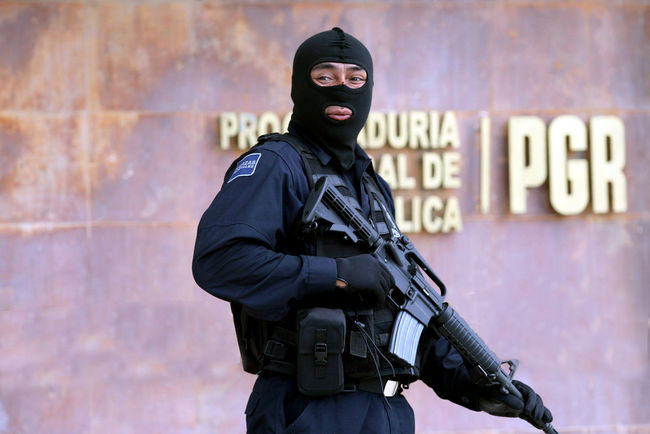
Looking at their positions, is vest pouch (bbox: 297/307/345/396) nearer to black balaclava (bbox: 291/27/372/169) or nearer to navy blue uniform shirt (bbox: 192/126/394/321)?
navy blue uniform shirt (bbox: 192/126/394/321)

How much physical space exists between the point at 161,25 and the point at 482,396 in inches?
131

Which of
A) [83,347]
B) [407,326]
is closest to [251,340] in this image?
[407,326]

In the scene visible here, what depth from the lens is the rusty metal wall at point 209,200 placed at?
519cm

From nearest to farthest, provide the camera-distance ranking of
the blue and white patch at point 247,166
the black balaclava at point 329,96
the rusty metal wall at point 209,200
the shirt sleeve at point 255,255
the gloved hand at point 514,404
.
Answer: the shirt sleeve at point 255,255 < the blue and white patch at point 247,166 < the black balaclava at point 329,96 < the gloved hand at point 514,404 < the rusty metal wall at point 209,200

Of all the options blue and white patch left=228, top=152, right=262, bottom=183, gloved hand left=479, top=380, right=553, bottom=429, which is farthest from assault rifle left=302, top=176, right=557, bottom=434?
blue and white patch left=228, top=152, right=262, bottom=183

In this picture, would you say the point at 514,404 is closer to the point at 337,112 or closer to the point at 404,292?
the point at 404,292

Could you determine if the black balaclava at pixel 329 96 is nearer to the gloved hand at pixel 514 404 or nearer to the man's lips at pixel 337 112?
the man's lips at pixel 337 112

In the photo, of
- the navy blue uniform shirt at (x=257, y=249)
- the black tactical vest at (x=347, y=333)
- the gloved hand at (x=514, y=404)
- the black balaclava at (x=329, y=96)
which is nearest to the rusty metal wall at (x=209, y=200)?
the gloved hand at (x=514, y=404)

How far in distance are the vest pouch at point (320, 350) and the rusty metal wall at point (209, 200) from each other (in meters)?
3.06

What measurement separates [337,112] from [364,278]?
54 cm

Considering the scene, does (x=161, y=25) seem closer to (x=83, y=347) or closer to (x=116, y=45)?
(x=116, y=45)

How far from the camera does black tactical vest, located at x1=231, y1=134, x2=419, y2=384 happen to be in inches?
91.7

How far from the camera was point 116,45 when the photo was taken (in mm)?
5234

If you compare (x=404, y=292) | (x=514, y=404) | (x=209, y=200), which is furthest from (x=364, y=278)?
(x=209, y=200)
